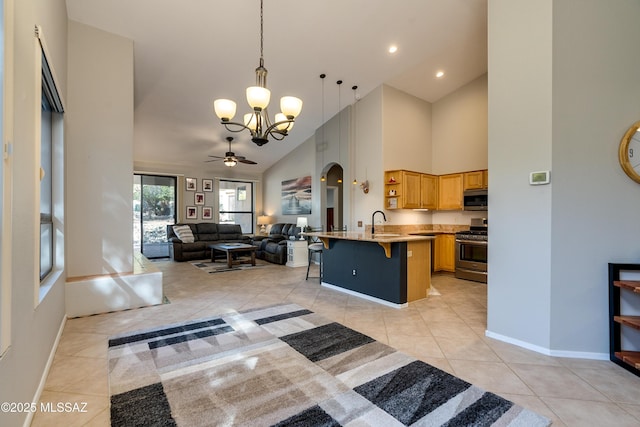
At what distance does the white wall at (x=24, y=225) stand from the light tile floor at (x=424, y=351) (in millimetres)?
297

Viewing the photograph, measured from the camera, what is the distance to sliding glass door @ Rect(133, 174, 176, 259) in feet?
26.8

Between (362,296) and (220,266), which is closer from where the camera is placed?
(362,296)

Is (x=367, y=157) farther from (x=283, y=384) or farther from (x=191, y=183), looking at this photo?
(x=191, y=183)

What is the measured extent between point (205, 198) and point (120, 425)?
8221 mm

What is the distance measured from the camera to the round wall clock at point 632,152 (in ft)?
7.65

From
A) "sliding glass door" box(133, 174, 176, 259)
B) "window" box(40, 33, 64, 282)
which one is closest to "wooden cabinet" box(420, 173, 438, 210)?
"window" box(40, 33, 64, 282)

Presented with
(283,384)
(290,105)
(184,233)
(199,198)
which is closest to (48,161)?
(290,105)

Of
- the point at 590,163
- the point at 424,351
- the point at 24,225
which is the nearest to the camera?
the point at 24,225

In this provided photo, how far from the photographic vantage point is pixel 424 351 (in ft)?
8.38

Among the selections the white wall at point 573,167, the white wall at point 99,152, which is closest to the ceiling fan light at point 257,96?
the white wall at point 99,152

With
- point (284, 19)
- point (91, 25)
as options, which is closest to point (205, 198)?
point (91, 25)

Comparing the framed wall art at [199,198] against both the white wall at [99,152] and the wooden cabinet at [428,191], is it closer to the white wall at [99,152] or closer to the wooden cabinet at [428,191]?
the white wall at [99,152]

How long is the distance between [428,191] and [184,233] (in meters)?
6.39

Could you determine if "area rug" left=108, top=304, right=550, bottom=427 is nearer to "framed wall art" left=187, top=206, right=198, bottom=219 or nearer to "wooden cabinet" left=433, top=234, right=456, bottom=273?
"wooden cabinet" left=433, top=234, right=456, bottom=273
